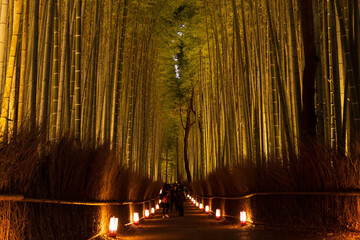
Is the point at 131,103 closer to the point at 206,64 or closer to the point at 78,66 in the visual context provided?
the point at 78,66

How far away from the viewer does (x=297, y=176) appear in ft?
17.2

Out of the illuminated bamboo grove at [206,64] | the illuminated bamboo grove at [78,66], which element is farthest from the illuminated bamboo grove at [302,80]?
the illuminated bamboo grove at [78,66]

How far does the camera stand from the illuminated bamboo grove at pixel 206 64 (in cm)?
459

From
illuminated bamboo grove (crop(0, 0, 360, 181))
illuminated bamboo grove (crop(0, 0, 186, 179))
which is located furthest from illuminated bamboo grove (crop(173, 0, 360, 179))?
illuminated bamboo grove (crop(0, 0, 186, 179))

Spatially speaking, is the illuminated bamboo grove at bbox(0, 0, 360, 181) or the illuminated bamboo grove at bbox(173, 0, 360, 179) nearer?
the illuminated bamboo grove at bbox(0, 0, 360, 181)

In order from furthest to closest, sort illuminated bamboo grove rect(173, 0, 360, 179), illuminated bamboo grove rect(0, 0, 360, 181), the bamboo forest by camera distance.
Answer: illuminated bamboo grove rect(173, 0, 360, 179) < illuminated bamboo grove rect(0, 0, 360, 181) < the bamboo forest

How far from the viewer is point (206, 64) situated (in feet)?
52.0

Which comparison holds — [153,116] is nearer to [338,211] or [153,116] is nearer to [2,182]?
[338,211]

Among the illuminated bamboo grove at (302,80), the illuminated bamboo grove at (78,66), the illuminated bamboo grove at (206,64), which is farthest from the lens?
the illuminated bamboo grove at (302,80)

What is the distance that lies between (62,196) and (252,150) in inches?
227

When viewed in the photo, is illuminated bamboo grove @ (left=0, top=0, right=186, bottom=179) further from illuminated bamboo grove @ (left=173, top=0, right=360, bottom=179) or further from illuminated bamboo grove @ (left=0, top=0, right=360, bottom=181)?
illuminated bamboo grove @ (left=173, top=0, right=360, bottom=179)

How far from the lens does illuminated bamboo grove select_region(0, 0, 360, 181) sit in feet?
15.1

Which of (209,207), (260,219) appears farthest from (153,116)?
(260,219)

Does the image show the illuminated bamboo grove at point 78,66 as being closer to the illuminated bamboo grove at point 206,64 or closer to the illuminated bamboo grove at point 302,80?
the illuminated bamboo grove at point 206,64
